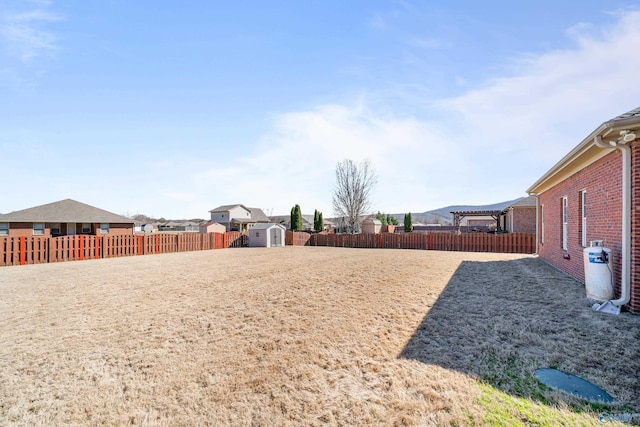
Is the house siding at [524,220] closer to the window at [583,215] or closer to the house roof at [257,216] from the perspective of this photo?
the window at [583,215]

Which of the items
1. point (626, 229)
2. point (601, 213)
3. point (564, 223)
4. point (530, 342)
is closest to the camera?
point (530, 342)

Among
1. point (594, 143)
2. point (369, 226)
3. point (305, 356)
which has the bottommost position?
point (305, 356)

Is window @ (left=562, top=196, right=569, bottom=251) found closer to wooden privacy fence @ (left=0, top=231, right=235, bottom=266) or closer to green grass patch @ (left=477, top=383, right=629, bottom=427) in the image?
green grass patch @ (left=477, top=383, right=629, bottom=427)

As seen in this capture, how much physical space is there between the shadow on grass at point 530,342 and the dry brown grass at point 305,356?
2cm

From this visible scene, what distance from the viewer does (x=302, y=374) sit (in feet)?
11.4

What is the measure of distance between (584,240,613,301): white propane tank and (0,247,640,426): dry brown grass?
1.42ft

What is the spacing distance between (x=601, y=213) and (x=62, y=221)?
1120 inches

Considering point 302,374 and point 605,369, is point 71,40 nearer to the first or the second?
point 302,374

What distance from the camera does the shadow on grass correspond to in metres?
3.14

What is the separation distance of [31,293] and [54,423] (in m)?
7.08

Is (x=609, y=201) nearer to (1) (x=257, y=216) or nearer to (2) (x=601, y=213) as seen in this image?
(2) (x=601, y=213)

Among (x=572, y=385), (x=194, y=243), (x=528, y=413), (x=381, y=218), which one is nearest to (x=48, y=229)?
(x=194, y=243)

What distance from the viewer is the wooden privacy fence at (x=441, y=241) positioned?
61.3 ft

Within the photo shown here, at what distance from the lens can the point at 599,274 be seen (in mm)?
5812
